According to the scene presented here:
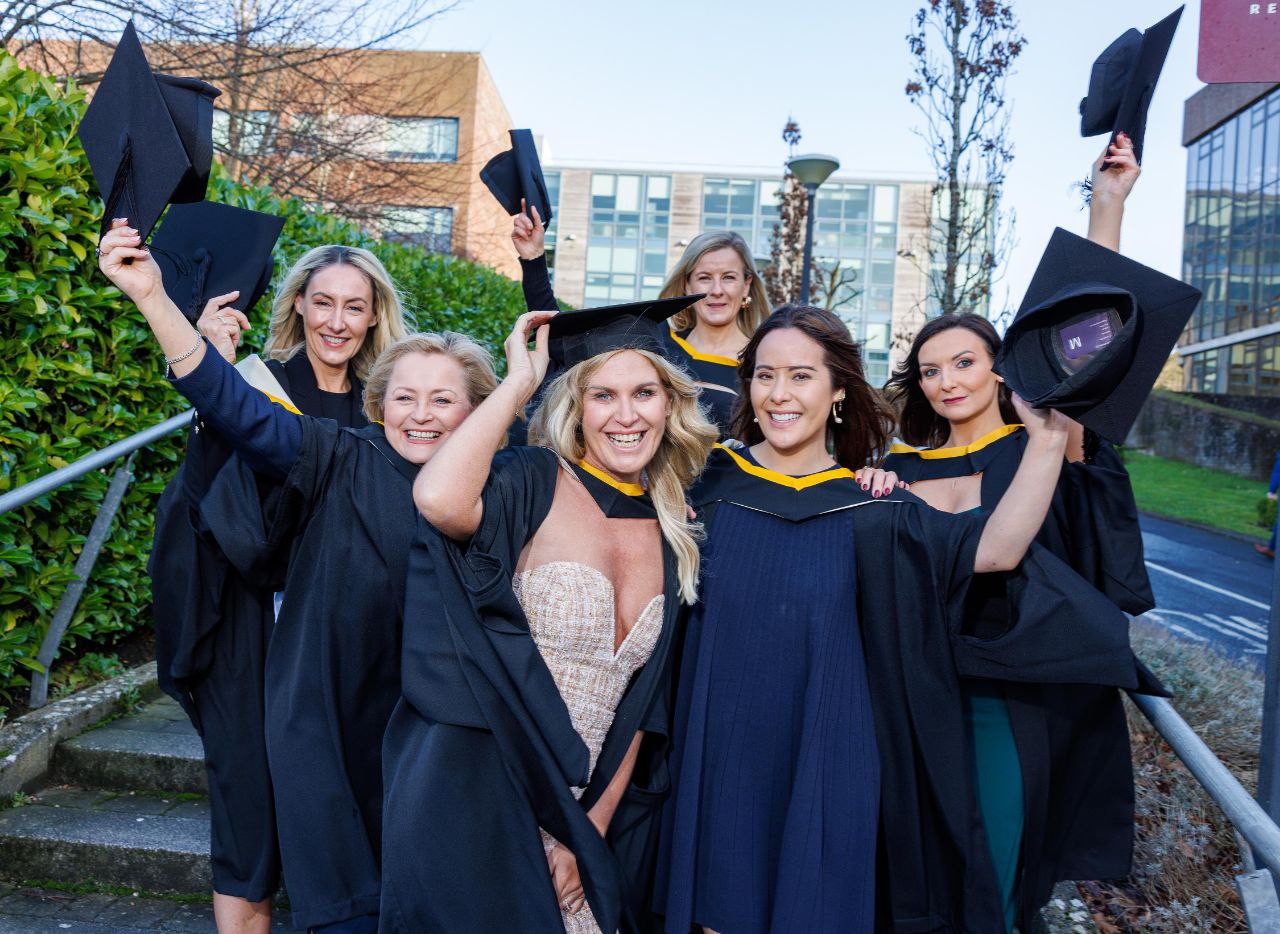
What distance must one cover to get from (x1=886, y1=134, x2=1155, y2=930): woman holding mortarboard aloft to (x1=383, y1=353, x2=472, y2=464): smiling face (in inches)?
55.4

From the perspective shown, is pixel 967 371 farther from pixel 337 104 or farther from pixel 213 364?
pixel 337 104

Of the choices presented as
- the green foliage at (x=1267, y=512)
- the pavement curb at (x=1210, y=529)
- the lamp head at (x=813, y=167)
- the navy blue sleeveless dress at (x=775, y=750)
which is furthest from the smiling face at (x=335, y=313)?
the green foliage at (x=1267, y=512)

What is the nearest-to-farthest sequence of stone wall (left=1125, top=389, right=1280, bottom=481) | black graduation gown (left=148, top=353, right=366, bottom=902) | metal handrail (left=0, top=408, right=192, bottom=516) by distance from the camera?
black graduation gown (left=148, top=353, right=366, bottom=902) < metal handrail (left=0, top=408, right=192, bottom=516) < stone wall (left=1125, top=389, right=1280, bottom=481)

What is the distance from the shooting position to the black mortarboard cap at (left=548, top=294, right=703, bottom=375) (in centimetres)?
261

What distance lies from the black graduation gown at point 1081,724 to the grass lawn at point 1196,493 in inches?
679

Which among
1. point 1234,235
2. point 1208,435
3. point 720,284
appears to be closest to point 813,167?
point 720,284

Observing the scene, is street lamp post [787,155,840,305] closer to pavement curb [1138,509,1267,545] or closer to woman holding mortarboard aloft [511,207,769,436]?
woman holding mortarboard aloft [511,207,769,436]

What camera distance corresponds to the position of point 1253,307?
3148cm

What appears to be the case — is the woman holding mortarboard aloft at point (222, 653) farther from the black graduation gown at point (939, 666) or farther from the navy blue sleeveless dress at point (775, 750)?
the black graduation gown at point (939, 666)

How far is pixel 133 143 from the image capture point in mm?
2324

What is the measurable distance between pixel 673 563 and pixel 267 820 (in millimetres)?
1268

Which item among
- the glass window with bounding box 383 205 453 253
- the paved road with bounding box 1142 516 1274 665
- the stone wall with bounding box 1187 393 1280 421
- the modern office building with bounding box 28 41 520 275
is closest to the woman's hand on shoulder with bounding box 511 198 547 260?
the modern office building with bounding box 28 41 520 275

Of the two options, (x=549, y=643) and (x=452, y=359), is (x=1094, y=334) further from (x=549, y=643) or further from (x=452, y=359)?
(x=452, y=359)

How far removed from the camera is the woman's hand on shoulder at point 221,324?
2.74 meters
